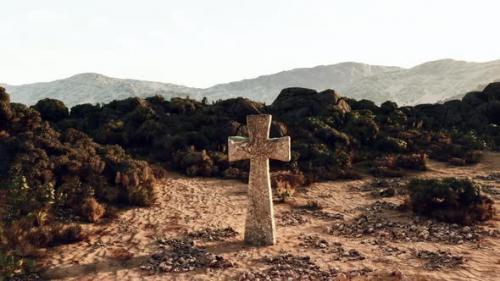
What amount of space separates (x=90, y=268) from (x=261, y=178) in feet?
14.4

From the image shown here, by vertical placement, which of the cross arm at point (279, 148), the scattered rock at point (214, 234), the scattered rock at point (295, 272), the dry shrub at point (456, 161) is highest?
the cross arm at point (279, 148)

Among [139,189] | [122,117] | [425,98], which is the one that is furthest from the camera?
[425,98]

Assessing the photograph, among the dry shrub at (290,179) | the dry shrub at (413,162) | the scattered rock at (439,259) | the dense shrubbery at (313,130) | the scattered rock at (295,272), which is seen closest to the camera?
the scattered rock at (295,272)

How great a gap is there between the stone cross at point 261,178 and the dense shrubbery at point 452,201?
17.7 ft

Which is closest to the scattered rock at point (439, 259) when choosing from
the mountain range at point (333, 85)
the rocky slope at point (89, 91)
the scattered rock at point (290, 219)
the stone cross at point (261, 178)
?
the stone cross at point (261, 178)

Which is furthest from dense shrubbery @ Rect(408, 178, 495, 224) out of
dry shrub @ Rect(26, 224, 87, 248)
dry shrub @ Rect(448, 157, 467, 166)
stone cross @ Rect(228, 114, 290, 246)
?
dry shrub @ Rect(26, 224, 87, 248)

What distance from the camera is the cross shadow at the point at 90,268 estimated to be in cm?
822

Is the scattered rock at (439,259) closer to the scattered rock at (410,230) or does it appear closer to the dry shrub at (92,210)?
the scattered rock at (410,230)

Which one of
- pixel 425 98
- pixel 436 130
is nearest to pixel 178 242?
pixel 436 130

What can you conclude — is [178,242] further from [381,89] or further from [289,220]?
[381,89]

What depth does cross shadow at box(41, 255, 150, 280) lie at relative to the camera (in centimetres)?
822

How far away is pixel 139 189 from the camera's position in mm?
13750

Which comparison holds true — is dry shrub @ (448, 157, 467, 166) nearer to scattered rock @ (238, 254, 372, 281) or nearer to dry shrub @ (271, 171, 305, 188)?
dry shrub @ (271, 171, 305, 188)

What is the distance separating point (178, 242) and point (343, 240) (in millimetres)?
4356
